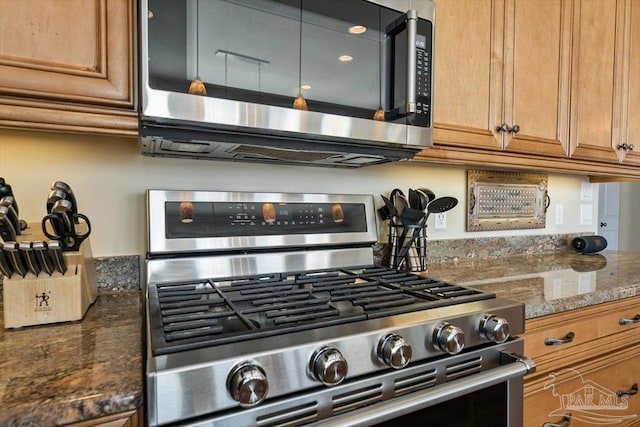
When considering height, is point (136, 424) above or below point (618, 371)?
above

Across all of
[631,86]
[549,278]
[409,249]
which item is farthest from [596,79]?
[409,249]

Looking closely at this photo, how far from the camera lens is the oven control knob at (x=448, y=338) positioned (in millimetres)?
753

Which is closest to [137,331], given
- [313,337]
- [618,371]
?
[313,337]

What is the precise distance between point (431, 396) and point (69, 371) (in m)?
0.63

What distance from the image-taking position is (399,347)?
69cm

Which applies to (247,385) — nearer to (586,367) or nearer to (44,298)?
(44,298)

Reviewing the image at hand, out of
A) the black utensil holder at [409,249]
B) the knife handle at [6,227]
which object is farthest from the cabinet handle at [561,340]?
the knife handle at [6,227]

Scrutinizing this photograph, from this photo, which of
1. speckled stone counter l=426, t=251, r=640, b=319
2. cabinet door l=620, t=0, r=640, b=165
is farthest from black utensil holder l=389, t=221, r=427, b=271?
cabinet door l=620, t=0, r=640, b=165

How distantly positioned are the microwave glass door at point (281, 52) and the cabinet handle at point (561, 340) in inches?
30.1

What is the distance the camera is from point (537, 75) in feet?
4.87

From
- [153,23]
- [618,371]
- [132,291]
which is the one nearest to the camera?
[153,23]

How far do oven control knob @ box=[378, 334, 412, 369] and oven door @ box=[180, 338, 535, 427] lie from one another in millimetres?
39

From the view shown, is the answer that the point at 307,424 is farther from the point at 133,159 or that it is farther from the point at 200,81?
the point at 133,159

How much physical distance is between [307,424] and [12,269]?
25.7 inches
